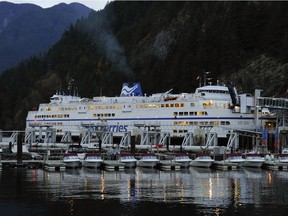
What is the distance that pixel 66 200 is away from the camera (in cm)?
4475

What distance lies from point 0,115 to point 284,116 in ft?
414

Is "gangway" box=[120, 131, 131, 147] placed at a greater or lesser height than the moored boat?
lesser

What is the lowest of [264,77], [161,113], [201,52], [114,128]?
[114,128]

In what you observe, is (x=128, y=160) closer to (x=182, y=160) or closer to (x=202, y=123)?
(x=182, y=160)

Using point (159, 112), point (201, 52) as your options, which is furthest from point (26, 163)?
point (201, 52)

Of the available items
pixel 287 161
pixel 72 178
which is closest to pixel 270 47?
pixel 287 161

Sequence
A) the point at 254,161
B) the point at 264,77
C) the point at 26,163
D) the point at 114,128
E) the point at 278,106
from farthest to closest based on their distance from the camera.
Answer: the point at 264,77
the point at 114,128
the point at 278,106
the point at 26,163
the point at 254,161

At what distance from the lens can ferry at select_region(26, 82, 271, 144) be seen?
326ft

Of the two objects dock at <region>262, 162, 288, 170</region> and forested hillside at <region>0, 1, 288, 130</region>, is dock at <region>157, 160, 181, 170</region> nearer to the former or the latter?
dock at <region>262, 162, 288, 170</region>

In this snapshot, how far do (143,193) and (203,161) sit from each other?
26.8m

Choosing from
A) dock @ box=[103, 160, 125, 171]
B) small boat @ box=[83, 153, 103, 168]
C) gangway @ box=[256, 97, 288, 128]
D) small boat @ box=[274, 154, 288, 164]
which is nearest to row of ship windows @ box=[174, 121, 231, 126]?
gangway @ box=[256, 97, 288, 128]

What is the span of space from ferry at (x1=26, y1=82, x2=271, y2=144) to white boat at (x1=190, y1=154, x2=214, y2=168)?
72.0ft

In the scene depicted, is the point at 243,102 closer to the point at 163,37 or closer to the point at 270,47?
the point at 270,47

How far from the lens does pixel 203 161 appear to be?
74500mm
